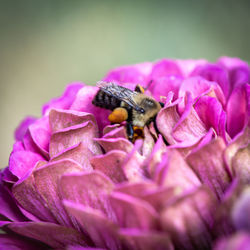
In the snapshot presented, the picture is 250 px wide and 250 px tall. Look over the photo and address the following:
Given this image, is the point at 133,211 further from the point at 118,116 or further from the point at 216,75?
the point at 216,75

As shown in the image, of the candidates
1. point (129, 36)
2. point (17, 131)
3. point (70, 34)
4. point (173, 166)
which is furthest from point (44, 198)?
point (70, 34)

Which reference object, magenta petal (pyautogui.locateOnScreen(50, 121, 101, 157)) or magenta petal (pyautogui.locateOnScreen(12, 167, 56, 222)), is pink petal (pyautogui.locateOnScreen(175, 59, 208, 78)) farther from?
magenta petal (pyautogui.locateOnScreen(12, 167, 56, 222))

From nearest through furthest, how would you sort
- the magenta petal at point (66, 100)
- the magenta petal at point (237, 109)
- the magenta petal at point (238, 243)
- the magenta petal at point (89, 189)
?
the magenta petal at point (238, 243) → the magenta petal at point (89, 189) → the magenta petal at point (237, 109) → the magenta petal at point (66, 100)

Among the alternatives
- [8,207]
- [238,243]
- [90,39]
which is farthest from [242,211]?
[90,39]

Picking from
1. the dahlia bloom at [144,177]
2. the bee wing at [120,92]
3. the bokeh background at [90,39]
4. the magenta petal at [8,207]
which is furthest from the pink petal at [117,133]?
the bokeh background at [90,39]

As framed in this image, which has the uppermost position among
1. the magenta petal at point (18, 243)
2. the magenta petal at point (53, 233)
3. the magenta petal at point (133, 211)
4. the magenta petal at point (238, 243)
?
the magenta petal at point (133, 211)

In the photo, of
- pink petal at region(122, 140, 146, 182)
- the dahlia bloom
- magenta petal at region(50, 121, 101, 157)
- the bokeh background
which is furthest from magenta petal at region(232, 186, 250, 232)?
the bokeh background

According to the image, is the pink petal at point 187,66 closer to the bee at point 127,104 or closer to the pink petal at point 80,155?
the bee at point 127,104
